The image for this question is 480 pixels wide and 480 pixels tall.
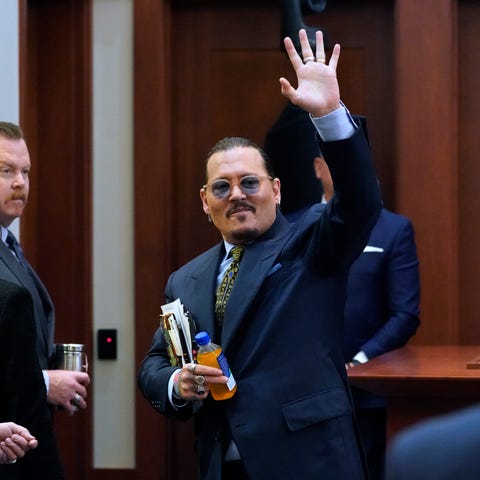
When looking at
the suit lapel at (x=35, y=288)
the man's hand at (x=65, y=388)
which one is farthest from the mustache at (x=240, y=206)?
the man's hand at (x=65, y=388)

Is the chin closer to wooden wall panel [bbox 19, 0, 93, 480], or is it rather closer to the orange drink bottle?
the orange drink bottle

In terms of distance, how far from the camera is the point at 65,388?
313 cm

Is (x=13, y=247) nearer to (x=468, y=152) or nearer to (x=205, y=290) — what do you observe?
(x=205, y=290)

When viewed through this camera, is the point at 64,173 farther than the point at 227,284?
Yes

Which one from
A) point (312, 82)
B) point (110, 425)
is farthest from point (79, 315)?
point (312, 82)

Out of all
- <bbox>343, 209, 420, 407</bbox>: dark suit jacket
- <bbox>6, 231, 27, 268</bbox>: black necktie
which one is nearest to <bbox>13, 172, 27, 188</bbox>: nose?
<bbox>6, 231, 27, 268</bbox>: black necktie

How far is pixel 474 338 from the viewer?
4.85m

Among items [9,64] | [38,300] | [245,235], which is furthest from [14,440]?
[9,64]

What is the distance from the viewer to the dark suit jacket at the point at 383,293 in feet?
13.4

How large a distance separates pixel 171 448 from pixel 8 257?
2131 mm

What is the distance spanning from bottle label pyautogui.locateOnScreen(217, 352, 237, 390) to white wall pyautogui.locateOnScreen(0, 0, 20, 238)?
7.17ft

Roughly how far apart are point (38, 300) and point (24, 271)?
10 cm

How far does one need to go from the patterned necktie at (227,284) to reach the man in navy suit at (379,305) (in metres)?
1.36

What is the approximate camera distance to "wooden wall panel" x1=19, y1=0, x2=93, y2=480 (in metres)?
4.97
